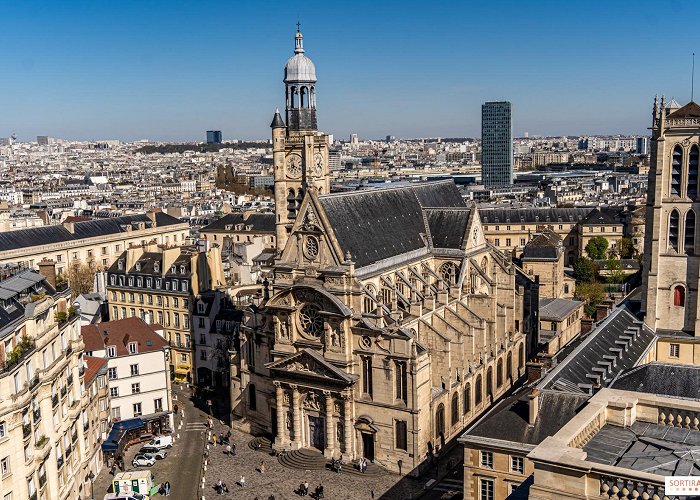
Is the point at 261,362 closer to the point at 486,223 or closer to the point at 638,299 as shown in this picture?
the point at 638,299

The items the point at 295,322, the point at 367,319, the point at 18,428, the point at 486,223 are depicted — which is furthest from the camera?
the point at 486,223

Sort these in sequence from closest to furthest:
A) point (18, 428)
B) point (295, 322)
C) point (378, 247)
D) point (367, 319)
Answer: point (18, 428) → point (367, 319) → point (295, 322) → point (378, 247)

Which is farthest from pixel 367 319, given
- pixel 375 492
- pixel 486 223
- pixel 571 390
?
pixel 486 223

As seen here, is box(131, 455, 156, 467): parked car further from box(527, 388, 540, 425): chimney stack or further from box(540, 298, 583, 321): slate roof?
box(540, 298, 583, 321): slate roof

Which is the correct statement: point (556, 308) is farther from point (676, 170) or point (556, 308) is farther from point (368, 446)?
point (368, 446)

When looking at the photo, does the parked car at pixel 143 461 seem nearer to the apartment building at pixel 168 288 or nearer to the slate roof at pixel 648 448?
the apartment building at pixel 168 288

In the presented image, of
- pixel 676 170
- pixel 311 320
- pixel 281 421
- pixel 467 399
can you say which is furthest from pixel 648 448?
pixel 467 399

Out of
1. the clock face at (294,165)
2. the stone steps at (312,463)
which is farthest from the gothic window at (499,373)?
the clock face at (294,165)

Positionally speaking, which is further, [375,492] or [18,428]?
[375,492]
